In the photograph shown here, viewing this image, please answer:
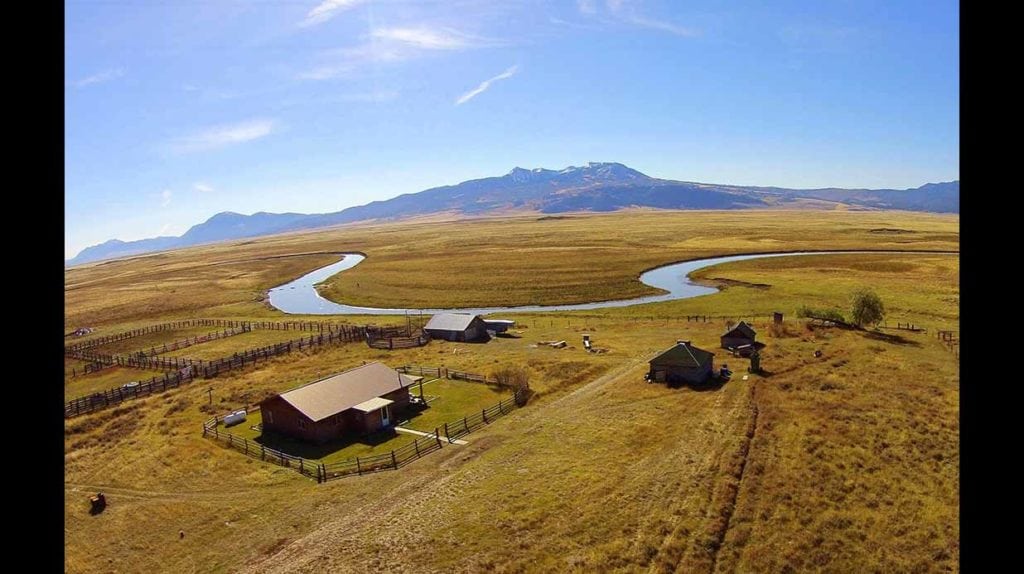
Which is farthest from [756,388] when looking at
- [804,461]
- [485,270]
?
[485,270]

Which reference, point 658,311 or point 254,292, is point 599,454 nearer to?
point 658,311

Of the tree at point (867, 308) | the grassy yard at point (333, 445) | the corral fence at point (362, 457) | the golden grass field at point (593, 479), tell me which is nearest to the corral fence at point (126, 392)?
the golden grass field at point (593, 479)

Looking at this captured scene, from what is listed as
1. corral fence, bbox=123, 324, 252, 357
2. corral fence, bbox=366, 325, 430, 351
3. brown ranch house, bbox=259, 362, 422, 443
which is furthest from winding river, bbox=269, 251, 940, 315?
brown ranch house, bbox=259, 362, 422, 443

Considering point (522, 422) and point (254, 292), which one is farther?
point (254, 292)
